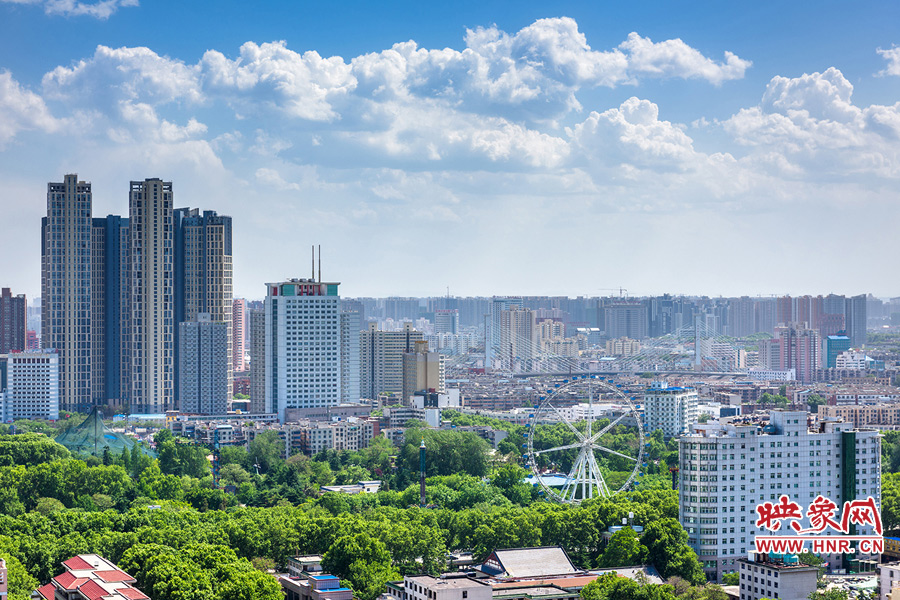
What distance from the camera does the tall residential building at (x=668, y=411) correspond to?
59062 mm

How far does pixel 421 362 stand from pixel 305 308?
488 inches

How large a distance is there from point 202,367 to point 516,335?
187 ft

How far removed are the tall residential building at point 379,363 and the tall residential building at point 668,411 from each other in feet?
71.4

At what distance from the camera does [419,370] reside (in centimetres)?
7450

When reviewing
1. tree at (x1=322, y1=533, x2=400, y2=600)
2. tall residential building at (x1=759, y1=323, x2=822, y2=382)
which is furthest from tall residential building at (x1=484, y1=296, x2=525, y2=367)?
tree at (x1=322, y1=533, x2=400, y2=600)

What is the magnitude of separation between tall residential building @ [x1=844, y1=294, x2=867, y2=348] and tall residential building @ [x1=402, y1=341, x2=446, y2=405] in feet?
206

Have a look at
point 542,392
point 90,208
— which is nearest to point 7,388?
point 90,208

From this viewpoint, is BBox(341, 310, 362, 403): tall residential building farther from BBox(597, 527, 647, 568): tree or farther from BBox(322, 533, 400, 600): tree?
BBox(322, 533, 400, 600): tree

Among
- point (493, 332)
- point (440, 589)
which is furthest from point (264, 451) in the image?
point (493, 332)

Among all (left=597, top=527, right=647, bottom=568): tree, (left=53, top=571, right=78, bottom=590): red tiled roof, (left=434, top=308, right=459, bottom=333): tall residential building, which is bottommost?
(left=597, top=527, right=647, bottom=568): tree

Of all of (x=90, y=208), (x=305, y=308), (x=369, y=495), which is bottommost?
(x=369, y=495)

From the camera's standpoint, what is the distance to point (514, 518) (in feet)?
113

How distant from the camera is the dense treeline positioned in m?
28.8

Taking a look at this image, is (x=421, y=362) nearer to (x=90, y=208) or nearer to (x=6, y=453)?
(x=90, y=208)
